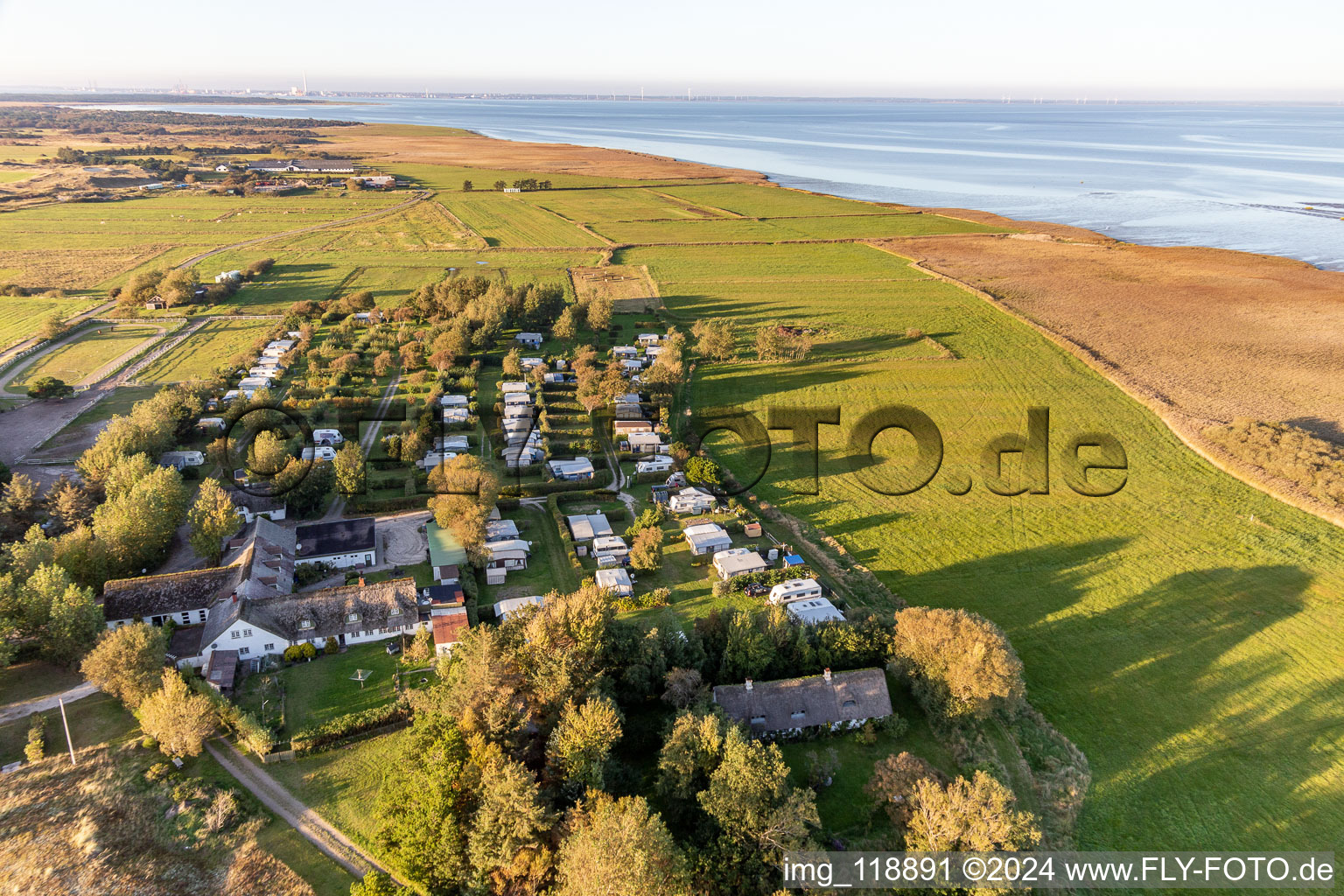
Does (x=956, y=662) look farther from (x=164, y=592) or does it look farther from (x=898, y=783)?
(x=164, y=592)

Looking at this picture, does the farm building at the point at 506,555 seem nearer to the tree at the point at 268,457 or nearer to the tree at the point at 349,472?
the tree at the point at 349,472

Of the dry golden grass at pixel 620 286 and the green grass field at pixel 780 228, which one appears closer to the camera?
the dry golden grass at pixel 620 286

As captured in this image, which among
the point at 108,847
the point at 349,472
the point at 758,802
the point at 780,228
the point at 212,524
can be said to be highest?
the point at 780,228

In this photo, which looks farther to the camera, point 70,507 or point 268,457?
point 268,457

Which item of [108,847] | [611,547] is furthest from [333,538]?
[108,847]

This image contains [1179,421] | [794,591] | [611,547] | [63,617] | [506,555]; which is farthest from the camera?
[1179,421]

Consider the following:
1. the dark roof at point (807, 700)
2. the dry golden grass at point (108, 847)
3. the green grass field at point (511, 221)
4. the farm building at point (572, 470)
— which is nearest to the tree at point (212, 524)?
the dry golden grass at point (108, 847)

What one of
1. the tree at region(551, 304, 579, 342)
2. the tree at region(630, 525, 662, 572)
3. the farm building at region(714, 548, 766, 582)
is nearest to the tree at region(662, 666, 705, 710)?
the farm building at region(714, 548, 766, 582)
